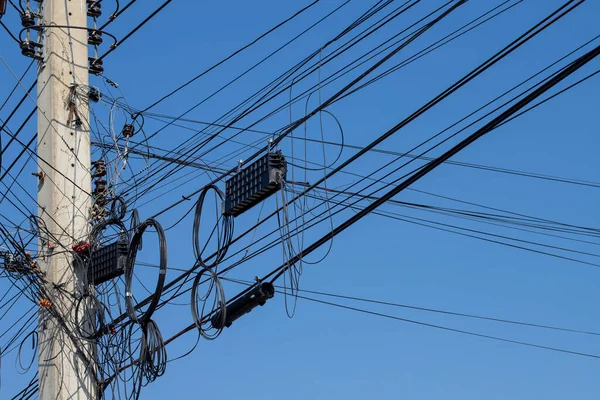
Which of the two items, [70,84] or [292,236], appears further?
[70,84]

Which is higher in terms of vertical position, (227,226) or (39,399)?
(227,226)

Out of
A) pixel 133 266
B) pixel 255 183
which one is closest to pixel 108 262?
pixel 133 266

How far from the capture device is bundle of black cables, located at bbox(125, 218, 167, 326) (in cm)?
1064

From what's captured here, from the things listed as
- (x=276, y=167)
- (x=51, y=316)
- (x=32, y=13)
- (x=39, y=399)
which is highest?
(x=32, y=13)

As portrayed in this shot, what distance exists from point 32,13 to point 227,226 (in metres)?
4.43

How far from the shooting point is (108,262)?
12250mm

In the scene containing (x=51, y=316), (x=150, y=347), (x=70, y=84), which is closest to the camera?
(x=150, y=347)

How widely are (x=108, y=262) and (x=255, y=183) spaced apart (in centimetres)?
314

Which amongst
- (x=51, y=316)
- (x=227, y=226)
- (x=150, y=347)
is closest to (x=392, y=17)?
(x=227, y=226)

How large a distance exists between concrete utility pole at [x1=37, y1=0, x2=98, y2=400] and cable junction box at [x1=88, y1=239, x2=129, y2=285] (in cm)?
22

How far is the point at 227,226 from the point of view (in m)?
10.4

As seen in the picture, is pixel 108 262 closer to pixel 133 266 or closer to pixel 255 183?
pixel 133 266

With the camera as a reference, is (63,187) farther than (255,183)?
Yes

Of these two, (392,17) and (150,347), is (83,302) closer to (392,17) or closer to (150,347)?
(150,347)
